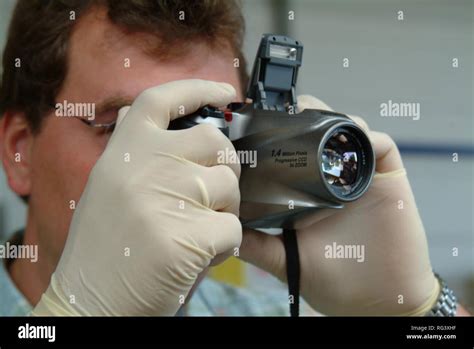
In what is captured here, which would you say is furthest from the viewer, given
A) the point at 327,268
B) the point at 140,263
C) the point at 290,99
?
the point at 327,268

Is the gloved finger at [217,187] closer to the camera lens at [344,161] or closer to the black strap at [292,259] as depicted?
the camera lens at [344,161]

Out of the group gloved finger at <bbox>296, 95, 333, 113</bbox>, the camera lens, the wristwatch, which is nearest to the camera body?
the camera lens

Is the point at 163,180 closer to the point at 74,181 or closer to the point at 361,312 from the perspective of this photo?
the point at 74,181

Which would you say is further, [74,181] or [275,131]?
[74,181]

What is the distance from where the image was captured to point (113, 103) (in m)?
1.05

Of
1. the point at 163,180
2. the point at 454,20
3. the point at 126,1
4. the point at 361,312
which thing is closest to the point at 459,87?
the point at 454,20

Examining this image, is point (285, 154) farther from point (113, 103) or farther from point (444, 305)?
point (444, 305)

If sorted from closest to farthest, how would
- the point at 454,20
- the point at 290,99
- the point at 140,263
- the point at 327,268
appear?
the point at 140,263 → the point at 290,99 → the point at 327,268 → the point at 454,20

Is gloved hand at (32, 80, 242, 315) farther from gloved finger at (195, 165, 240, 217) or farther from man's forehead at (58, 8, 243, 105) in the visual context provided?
man's forehead at (58, 8, 243, 105)

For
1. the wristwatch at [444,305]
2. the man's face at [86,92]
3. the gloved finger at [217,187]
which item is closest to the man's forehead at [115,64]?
the man's face at [86,92]

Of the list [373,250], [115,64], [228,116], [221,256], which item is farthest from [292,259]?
[115,64]

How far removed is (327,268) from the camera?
3.83 ft

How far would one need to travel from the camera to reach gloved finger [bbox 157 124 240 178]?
863 millimetres
